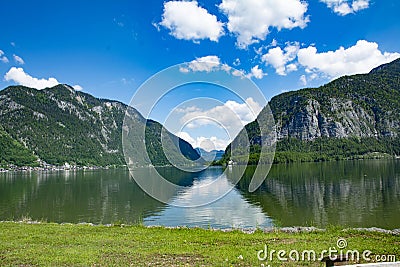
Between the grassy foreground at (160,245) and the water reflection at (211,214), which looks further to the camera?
the water reflection at (211,214)

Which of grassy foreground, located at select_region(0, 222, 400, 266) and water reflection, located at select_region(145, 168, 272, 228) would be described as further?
water reflection, located at select_region(145, 168, 272, 228)

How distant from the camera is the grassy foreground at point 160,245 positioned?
394 inches

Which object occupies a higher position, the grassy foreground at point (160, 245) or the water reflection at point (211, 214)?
the grassy foreground at point (160, 245)

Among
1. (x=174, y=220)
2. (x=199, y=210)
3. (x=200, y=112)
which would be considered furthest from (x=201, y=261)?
(x=199, y=210)

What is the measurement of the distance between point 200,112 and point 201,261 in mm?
4414

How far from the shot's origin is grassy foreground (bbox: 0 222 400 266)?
32.8 feet

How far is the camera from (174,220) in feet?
105

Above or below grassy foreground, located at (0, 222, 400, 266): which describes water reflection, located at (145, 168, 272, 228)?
below

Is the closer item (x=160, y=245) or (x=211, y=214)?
(x=160, y=245)

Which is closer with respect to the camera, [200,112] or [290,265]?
[290,265]

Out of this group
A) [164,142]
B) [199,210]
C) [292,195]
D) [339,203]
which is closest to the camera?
[164,142]

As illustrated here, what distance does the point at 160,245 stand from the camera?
12289 mm

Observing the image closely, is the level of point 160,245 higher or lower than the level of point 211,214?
higher

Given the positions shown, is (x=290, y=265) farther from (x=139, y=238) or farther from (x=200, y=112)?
(x=139, y=238)
